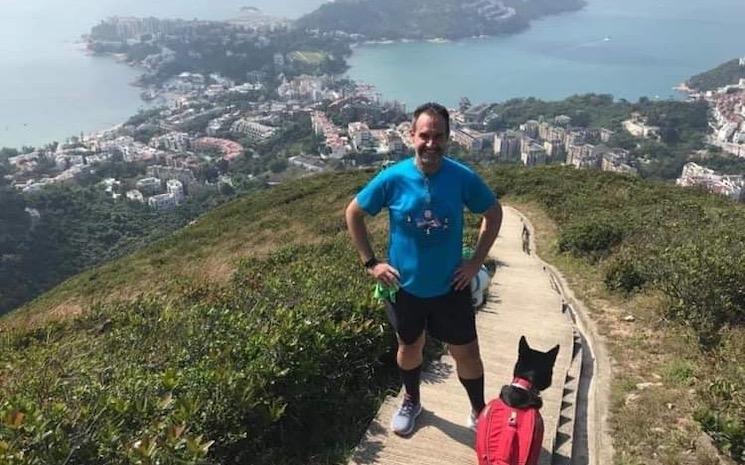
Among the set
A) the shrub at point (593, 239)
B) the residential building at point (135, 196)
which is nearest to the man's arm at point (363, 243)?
the shrub at point (593, 239)

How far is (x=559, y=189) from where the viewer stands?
585 inches

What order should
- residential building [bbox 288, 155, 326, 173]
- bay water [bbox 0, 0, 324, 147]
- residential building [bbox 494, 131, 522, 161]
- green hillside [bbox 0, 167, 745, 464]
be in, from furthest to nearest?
bay water [bbox 0, 0, 324, 147]
residential building [bbox 494, 131, 522, 161]
residential building [bbox 288, 155, 326, 173]
green hillside [bbox 0, 167, 745, 464]

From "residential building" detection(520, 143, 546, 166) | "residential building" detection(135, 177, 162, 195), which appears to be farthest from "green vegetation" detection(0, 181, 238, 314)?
"residential building" detection(520, 143, 546, 166)

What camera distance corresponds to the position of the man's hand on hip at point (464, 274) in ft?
9.05

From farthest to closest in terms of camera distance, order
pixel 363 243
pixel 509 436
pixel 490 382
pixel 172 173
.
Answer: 1. pixel 172 173
2. pixel 490 382
3. pixel 363 243
4. pixel 509 436

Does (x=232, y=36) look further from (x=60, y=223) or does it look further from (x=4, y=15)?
(x=60, y=223)

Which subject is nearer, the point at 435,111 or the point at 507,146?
the point at 435,111

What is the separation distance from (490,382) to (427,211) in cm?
181

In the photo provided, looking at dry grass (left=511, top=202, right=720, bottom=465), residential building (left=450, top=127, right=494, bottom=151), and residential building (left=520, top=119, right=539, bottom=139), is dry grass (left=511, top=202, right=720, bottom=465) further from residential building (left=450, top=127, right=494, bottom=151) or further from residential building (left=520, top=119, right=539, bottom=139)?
residential building (left=520, top=119, right=539, bottom=139)

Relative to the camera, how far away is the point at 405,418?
10.8 feet

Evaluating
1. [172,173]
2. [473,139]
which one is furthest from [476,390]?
[172,173]

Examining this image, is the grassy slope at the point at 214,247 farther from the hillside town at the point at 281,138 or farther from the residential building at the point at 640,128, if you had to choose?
the residential building at the point at 640,128

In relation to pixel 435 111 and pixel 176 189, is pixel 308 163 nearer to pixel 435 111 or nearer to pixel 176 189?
pixel 176 189

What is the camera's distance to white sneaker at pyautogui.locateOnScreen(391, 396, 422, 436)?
128 inches
